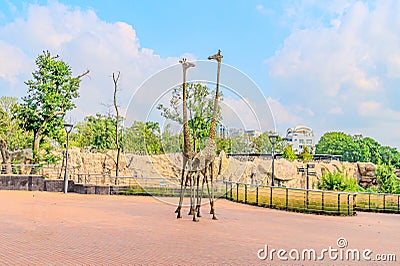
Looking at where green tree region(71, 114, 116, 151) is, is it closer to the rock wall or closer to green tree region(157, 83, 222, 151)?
the rock wall

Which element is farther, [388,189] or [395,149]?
[395,149]

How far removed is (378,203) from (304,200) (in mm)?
4350

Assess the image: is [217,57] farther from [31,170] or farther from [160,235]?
[31,170]

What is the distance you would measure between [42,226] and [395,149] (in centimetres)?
9939

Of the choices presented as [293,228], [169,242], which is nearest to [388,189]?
[293,228]

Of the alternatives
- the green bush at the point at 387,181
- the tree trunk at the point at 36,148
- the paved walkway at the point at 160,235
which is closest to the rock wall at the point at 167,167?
the tree trunk at the point at 36,148

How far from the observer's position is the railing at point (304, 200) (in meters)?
14.5

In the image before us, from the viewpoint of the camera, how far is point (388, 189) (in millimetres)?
28312

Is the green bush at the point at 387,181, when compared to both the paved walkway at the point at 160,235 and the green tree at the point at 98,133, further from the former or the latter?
the green tree at the point at 98,133

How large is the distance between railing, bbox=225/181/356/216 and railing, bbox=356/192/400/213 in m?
1.46

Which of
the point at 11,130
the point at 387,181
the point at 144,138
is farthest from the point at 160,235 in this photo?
the point at 387,181

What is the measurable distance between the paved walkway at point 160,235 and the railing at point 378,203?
254 centimetres

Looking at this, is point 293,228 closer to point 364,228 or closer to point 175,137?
point 364,228

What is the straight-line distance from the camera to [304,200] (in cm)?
1513
